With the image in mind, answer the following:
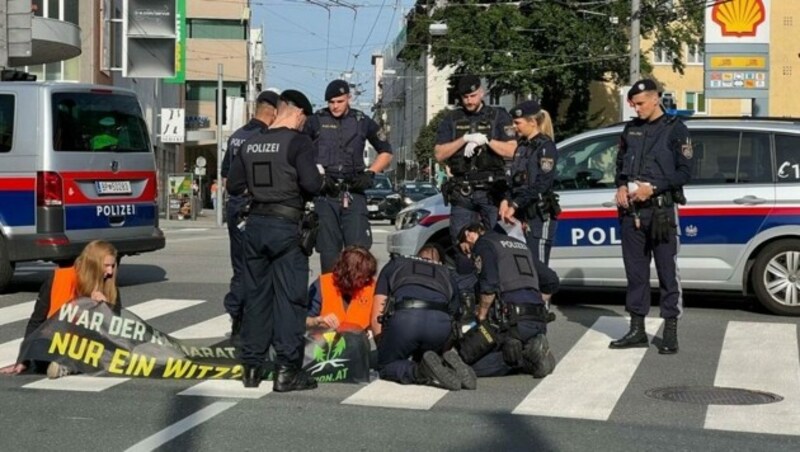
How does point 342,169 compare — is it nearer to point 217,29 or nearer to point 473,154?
point 473,154

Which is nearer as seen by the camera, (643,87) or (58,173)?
(643,87)

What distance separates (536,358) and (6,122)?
6.89 m

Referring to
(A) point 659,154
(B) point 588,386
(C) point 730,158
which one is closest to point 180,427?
(B) point 588,386

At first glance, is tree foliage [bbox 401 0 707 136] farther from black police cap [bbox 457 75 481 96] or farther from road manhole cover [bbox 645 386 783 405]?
road manhole cover [bbox 645 386 783 405]

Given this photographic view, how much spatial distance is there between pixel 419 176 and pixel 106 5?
4838 centimetres

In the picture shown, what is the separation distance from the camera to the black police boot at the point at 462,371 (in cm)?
741

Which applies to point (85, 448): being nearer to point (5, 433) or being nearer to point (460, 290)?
point (5, 433)

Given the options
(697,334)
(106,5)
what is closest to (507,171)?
(697,334)

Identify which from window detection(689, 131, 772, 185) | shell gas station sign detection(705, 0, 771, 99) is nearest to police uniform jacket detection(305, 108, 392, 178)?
window detection(689, 131, 772, 185)

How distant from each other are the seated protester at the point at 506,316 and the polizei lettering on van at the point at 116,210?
18.5ft

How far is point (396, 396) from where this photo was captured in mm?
7164

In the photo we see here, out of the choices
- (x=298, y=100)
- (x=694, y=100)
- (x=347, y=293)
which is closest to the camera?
(x=298, y=100)

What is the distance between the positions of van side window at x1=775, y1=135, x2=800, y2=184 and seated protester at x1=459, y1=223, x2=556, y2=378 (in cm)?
376

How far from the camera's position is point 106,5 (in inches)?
1711
